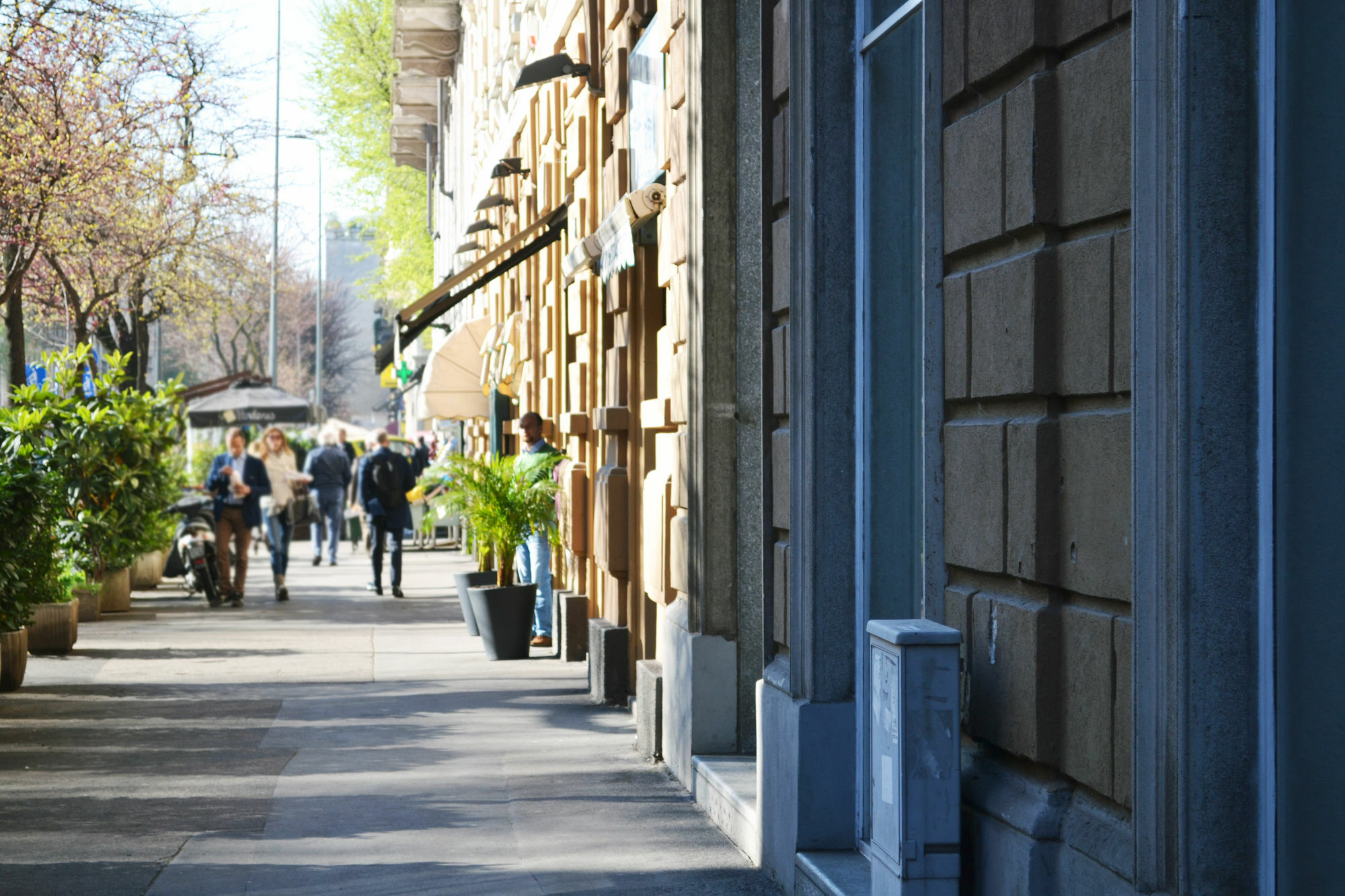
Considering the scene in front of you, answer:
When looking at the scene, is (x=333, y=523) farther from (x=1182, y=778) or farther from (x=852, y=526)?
(x=1182, y=778)

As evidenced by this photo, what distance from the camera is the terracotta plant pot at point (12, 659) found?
10.6 metres

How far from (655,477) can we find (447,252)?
29.1 metres

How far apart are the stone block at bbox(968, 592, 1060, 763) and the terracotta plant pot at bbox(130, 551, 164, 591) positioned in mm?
17276

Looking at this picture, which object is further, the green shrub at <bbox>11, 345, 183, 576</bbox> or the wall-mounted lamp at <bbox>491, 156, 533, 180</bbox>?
the wall-mounted lamp at <bbox>491, 156, 533, 180</bbox>

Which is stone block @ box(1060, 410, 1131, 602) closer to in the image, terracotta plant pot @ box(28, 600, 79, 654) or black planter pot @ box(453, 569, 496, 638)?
black planter pot @ box(453, 569, 496, 638)

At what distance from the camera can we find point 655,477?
8.98 metres

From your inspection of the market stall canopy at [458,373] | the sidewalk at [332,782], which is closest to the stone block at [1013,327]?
the sidewalk at [332,782]

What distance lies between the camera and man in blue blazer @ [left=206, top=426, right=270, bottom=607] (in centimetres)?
1812

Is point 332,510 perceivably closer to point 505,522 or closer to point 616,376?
point 505,522

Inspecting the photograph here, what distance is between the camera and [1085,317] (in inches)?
139

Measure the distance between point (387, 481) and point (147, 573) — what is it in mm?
3938

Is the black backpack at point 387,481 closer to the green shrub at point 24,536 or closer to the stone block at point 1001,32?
the green shrub at point 24,536

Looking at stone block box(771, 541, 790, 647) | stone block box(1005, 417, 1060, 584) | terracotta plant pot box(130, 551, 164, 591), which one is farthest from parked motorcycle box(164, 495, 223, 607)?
stone block box(1005, 417, 1060, 584)

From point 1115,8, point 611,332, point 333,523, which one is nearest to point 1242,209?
point 1115,8
